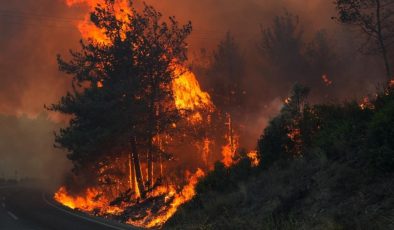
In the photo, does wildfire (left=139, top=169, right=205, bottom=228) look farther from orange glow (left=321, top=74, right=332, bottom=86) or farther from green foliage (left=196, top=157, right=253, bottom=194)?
orange glow (left=321, top=74, right=332, bottom=86)

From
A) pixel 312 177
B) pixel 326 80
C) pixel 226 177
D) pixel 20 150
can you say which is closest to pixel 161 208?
pixel 226 177

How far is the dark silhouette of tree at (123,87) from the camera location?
29.0 m

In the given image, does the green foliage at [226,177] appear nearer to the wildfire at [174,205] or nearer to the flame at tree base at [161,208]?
the flame at tree base at [161,208]

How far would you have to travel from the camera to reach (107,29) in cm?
3105

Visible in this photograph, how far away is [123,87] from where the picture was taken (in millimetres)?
29312

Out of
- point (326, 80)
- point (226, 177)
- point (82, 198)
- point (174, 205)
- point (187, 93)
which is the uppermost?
point (326, 80)

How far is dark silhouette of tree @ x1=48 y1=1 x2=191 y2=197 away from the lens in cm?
2902

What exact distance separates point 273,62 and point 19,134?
14373 centimetres

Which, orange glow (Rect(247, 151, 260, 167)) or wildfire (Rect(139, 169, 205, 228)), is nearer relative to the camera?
orange glow (Rect(247, 151, 260, 167))

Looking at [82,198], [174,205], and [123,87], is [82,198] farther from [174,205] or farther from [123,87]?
[174,205]

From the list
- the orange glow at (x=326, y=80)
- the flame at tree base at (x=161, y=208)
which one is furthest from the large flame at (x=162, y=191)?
the orange glow at (x=326, y=80)

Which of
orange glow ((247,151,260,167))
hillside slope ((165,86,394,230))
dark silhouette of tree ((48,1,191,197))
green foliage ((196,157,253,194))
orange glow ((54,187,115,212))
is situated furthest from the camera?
orange glow ((54,187,115,212))

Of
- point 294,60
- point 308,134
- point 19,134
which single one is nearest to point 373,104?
point 308,134

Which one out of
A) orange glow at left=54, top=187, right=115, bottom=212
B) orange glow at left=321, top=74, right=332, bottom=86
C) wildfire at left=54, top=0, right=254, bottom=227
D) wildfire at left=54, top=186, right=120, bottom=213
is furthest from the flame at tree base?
orange glow at left=321, top=74, right=332, bottom=86
